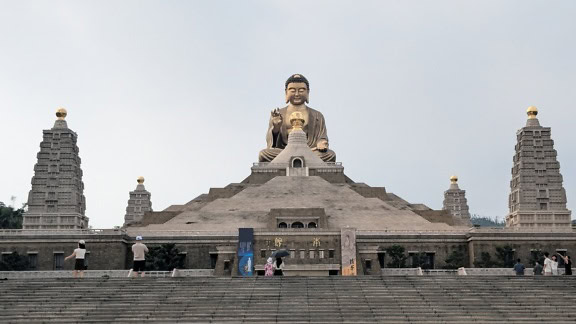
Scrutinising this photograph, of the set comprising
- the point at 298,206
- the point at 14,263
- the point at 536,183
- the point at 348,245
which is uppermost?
the point at 536,183

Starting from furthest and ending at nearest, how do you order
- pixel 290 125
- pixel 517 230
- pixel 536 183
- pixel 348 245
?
pixel 290 125
pixel 536 183
pixel 517 230
pixel 348 245

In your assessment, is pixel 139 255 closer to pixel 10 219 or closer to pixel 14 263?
pixel 14 263

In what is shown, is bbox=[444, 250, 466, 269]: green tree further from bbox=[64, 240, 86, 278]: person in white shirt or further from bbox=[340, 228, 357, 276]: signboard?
bbox=[64, 240, 86, 278]: person in white shirt

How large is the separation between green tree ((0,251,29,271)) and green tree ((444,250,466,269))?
77.8ft

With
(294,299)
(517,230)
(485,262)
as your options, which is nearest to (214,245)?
(485,262)

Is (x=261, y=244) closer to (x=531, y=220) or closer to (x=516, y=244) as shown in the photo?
(x=516, y=244)

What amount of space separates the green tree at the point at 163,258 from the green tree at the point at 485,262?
16596mm

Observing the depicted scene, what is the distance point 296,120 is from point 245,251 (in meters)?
27.8

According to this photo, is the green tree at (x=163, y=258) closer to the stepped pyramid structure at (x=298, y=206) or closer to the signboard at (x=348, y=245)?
the stepped pyramid structure at (x=298, y=206)

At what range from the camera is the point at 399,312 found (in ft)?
68.9

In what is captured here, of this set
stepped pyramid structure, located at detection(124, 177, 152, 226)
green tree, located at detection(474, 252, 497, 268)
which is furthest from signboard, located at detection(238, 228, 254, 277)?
stepped pyramid structure, located at detection(124, 177, 152, 226)

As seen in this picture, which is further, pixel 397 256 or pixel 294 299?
pixel 397 256

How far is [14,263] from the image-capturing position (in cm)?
4497

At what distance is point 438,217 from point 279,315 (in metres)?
34.1
